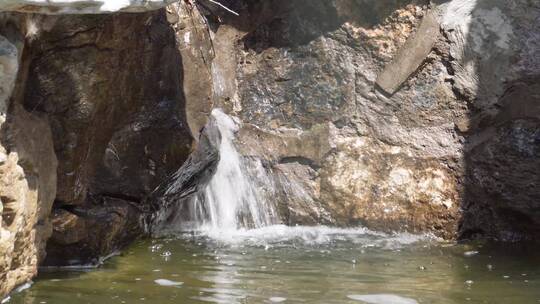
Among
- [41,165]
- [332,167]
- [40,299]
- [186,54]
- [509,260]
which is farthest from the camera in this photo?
[332,167]

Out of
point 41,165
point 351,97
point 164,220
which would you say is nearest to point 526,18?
point 351,97

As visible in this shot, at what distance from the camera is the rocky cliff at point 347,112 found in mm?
5359

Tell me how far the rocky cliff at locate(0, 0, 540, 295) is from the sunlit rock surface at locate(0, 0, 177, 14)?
1.02 meters

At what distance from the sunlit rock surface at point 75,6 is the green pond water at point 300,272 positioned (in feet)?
4.40

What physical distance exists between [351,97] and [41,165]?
2837 mm

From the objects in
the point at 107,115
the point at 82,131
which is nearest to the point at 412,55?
the point at 107,115

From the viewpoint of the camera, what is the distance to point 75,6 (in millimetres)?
3768

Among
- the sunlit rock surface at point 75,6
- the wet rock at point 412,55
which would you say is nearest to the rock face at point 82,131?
the sunlit rock surface at point 75,6

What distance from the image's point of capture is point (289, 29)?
6590mm

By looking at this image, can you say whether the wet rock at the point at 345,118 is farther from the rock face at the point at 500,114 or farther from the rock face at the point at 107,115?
the rock face at the point at 107,115

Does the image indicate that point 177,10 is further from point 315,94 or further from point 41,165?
point 41,165

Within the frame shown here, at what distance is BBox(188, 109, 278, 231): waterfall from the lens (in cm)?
620

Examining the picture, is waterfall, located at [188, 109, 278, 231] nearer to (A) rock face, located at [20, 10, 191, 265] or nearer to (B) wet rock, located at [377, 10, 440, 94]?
(A) rock face, located at [20, 10, 191, 265]

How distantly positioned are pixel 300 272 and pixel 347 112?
1993 millimetres
